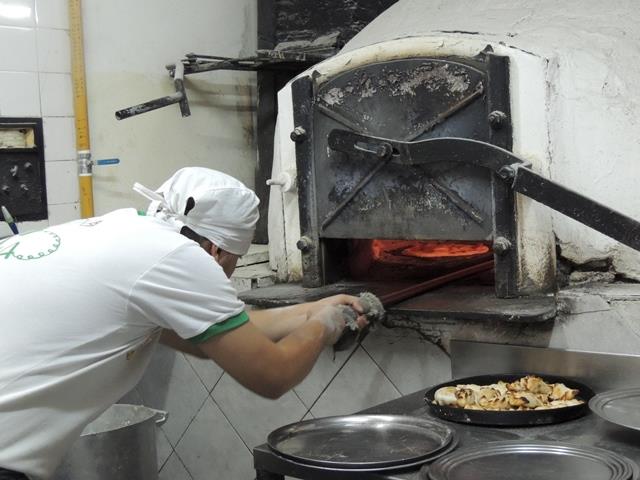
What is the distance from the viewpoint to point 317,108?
3066 mm

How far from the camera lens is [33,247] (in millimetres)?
2068

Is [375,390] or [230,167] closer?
[375,390]

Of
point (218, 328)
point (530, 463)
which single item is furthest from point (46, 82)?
point (530, 463)

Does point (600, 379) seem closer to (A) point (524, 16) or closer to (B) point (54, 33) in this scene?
(A) point (524, 16)

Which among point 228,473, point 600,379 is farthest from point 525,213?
point 228,473

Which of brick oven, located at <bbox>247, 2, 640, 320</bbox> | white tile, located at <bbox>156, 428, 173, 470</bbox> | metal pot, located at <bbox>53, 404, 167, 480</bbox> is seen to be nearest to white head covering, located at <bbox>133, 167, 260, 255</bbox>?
brick oven, located at <bbox>247, 2, 640, 320</bbox>

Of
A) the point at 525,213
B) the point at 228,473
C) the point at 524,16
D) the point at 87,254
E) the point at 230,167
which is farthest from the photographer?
the point at 230,167

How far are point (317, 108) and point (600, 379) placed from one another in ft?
4.00

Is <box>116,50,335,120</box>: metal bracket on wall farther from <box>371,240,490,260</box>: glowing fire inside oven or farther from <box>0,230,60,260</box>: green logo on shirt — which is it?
<box>0,230,60,260</box>: green logo on shirt

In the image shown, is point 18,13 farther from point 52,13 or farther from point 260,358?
point 260,358

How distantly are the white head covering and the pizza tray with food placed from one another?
0.69 meters

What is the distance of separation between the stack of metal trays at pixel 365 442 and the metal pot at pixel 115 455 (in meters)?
0.99

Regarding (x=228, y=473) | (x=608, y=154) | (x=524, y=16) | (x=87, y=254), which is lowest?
(x=228, y=473)

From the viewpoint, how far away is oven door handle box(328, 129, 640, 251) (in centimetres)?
246
